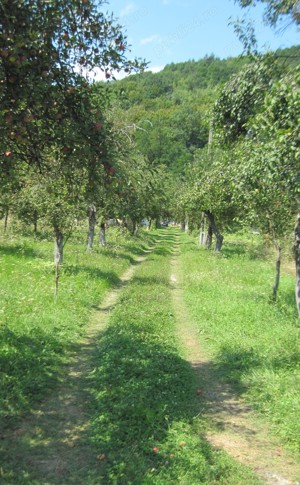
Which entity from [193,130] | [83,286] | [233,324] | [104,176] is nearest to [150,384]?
[104,176]

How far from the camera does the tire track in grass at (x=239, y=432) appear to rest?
17.1ft

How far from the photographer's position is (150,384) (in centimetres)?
730

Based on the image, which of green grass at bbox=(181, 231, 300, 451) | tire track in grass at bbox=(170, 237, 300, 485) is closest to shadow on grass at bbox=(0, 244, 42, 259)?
Result: green grass at bbox=(181, 231, 300, 451)

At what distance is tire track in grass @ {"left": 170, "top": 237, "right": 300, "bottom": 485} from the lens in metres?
5.21

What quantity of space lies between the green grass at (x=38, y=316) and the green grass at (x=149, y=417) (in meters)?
1.02

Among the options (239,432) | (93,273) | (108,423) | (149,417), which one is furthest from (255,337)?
(93,273)

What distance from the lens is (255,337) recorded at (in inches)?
414

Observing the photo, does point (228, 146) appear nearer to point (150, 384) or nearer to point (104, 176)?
point (104, 176)

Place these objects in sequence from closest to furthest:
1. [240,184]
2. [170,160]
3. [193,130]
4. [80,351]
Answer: [240,184] → [80,351] → [193,130] → [170,160]

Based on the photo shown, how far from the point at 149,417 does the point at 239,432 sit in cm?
143

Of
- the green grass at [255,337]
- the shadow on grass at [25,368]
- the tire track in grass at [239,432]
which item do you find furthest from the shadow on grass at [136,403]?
the green grass at [255,337]

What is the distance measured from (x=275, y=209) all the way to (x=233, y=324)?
521cm

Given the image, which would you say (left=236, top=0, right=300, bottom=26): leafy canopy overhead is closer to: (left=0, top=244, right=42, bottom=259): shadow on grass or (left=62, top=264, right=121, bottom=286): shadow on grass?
(left=62, top=264, right=121, bottom=286): shadow on grass

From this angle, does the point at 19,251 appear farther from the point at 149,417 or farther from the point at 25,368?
the point at 149,417
